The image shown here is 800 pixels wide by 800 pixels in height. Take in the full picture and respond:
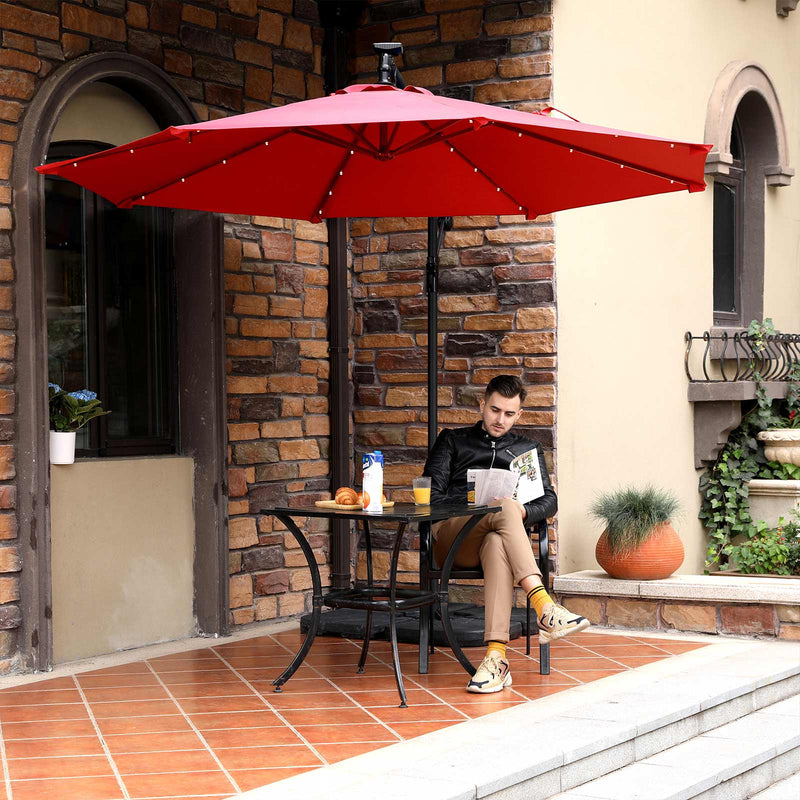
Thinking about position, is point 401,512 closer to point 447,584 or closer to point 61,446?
point 447,584

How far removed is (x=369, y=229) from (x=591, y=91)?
1.39 meters

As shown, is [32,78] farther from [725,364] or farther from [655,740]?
[725,364]

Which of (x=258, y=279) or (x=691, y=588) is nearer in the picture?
(x=691, y=588)

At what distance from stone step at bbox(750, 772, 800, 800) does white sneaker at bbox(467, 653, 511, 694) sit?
1.00 m

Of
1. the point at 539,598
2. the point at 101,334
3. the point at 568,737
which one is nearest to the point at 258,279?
the point at 101,334

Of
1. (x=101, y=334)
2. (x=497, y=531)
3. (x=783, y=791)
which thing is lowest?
(x=783, y=791)

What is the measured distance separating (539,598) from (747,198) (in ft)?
15.8

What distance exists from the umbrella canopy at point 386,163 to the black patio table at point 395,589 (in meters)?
1.39

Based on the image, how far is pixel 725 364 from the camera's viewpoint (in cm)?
836

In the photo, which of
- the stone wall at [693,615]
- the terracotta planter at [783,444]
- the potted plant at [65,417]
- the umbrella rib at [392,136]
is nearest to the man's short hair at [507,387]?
the umbrella rib at [392,136]

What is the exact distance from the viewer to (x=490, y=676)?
16.2 ft

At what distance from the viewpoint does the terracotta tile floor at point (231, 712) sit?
152 inches

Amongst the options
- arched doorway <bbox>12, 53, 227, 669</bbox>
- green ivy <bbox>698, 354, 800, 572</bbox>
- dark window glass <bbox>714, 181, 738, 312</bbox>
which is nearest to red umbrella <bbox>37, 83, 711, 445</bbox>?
arched doorway <bbox>12, 53, 227, 669</bbox>

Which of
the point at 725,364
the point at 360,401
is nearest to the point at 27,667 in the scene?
the point at 360,401
